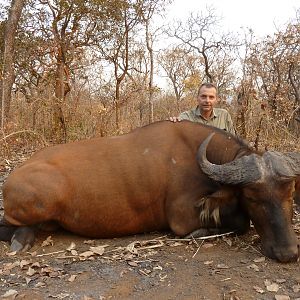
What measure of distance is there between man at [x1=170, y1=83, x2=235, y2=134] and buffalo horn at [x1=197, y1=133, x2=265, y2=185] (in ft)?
8.63

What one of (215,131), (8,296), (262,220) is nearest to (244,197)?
(262,220)

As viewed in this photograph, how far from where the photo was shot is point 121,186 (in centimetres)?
515

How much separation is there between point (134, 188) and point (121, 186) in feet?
0.54

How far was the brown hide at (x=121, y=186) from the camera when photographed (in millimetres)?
4965

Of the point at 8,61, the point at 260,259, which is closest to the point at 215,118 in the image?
the point at 260,259

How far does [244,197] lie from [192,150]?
0.98 m

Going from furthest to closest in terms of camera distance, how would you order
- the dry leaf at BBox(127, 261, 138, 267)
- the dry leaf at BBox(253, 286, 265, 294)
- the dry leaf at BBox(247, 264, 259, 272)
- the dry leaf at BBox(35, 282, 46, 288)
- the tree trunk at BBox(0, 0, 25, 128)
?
the tree trunk at BBox(0, 0, 25, 128), the dry leaf at BBox(127, 261, 138, 267), the dry leaf at BBox(247, 264, 259, 272), the dry leaf at BBox(35, 282, 46, 288), the dry leaf at BBox(253, 286, 265, 294)

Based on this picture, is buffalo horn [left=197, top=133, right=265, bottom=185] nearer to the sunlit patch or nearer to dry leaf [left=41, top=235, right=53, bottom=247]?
the sunlit patch

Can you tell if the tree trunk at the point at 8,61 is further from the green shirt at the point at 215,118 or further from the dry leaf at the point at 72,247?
the dry leaf at the point at 72,247

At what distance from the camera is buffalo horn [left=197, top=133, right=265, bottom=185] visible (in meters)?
4.36

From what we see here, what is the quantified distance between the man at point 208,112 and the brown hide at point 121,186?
6.16ft

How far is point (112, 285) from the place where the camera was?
395 centimetres

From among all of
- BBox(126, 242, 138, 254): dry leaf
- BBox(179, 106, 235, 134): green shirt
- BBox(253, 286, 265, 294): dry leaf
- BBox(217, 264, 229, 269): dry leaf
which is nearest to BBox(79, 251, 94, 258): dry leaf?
BBox(126, 242, 138, 254): dry leaf

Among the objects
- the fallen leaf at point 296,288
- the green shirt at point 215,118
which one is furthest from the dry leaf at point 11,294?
the green shirt at point 215,118
